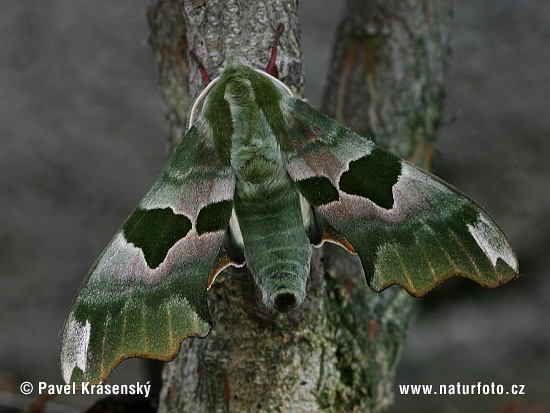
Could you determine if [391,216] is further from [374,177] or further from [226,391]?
[226,391]

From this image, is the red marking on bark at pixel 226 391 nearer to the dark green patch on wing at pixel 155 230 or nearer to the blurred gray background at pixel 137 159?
the dark green patch on wing at pixel 155 230

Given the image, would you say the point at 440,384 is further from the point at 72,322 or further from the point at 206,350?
the point at 72,322

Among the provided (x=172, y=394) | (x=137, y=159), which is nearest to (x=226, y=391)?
(x=172, y=394)

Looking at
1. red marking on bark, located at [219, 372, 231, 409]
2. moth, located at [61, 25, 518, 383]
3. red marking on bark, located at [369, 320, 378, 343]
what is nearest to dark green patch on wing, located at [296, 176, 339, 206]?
moth, located at [61, 25, 518, 383]

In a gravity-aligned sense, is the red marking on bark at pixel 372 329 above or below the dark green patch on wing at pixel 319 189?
below

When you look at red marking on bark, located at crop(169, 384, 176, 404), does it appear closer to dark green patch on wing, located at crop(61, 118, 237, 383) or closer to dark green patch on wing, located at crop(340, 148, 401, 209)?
dark green patch on wing, located at crop(61, 118, 237, 383)

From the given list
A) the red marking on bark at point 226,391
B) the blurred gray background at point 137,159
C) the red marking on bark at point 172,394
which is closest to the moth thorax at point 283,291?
the red marking on bark at point 226,391

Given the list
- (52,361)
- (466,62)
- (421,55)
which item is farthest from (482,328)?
(52,361)
